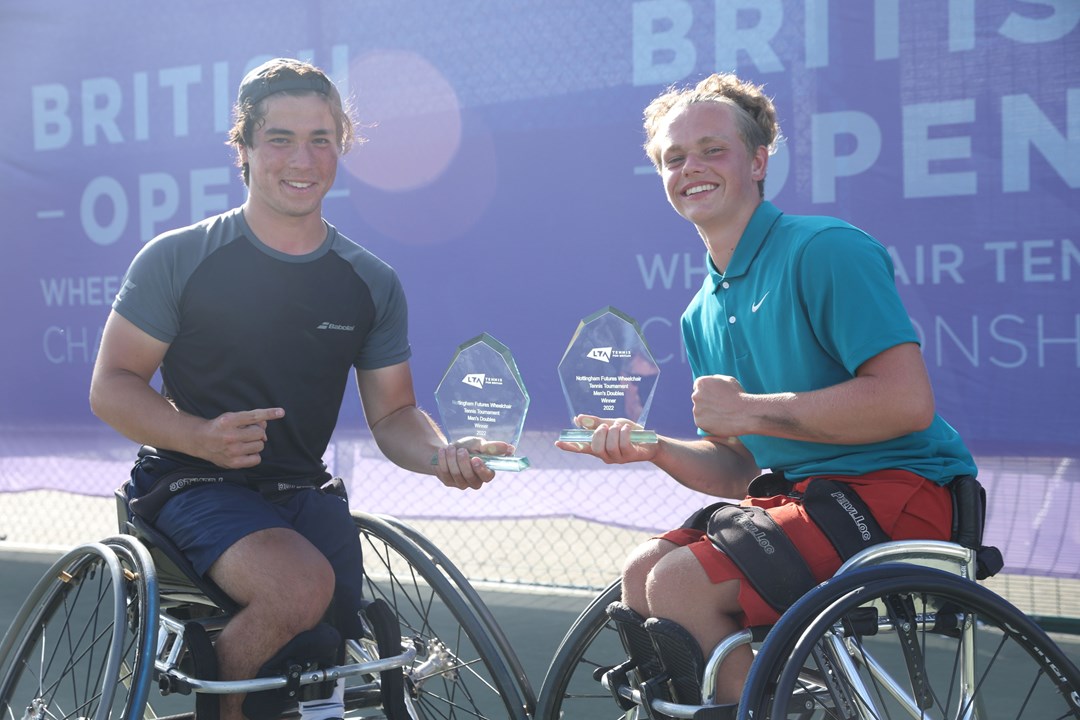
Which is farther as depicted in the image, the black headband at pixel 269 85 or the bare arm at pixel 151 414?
the black headband at pixel 269 85

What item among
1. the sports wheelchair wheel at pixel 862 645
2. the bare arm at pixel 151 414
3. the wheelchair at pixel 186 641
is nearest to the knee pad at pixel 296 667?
the wheelchair at pixel 186 641

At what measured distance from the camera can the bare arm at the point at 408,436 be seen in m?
2.29

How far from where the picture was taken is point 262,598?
1958mm

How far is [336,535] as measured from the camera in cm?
223

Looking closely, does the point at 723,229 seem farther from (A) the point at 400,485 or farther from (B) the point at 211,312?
(A) the point at 400,485

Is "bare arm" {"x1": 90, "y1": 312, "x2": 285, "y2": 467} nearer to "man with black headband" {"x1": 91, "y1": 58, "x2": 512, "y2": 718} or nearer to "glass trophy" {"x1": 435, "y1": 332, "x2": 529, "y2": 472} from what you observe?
"man with black headband" {"x1": 91, "y1": 58, "x2": 512, "y2": 718}

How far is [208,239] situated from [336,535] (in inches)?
25.7

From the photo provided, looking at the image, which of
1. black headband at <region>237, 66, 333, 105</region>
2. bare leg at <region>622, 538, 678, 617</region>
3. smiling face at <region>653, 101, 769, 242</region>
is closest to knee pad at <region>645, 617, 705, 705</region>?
bare leg at <region>622, 538, 678, 617</region>

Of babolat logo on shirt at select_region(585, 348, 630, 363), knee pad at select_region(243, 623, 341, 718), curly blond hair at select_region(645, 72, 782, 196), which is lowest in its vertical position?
knee pad at select_region(243, 623, 341, 718)

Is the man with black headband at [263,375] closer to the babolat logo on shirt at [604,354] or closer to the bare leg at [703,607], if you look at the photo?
the babolat logo on shirt at [604,354]

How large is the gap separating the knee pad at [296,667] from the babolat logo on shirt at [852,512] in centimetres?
90

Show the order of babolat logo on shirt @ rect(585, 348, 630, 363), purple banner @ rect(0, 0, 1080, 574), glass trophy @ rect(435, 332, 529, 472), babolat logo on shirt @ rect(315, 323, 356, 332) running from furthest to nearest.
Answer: purple banner @ rect(0, 0, 1080, 574)
babolat logo on shirt @ rect(315, 323, 356, 332)
glass trophy @ rect(435, 332, 529, 472)
babolat logo on shirt @ rect(585, 348, 630, 363)

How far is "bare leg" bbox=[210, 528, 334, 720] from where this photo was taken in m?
1.93

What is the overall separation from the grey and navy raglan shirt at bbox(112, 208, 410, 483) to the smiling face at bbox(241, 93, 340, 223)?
0.08m
